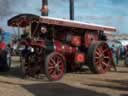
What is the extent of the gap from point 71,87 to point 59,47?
13.2ft

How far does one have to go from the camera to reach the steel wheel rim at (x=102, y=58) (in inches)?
863

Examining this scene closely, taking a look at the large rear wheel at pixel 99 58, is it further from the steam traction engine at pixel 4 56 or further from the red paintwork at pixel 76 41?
the steam traction engine at pixel 4 56

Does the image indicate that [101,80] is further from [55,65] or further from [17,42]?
[17,42]

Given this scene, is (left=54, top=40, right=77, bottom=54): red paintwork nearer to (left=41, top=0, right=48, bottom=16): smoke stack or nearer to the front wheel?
the front wheel

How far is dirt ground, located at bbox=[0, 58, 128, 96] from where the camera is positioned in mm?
14959

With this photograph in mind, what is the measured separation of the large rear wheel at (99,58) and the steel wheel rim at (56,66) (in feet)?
7.10

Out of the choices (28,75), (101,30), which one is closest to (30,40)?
(28,75)

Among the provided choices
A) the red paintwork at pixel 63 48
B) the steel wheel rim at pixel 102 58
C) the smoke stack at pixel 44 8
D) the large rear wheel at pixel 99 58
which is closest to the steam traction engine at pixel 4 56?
the smoke stack at pixel 44 8

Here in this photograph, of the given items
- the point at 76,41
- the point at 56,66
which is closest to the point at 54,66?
the point at 56,66

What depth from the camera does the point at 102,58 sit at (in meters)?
Answer: 22.2

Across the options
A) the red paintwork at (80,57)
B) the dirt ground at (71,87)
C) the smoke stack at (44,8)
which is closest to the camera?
the dirt ground at (71,87)

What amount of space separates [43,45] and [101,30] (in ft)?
14.4

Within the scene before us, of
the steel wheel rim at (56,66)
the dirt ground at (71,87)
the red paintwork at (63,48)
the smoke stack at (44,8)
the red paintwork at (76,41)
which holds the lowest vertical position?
the dirt ground at (71,87)

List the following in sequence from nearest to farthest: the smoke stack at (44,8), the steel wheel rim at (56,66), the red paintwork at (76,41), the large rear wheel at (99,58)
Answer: the steel wheel rim at (56,66), the red paintwork at (76,41), the large rear wheel at (99,58), the smoke stack at (44,8)
